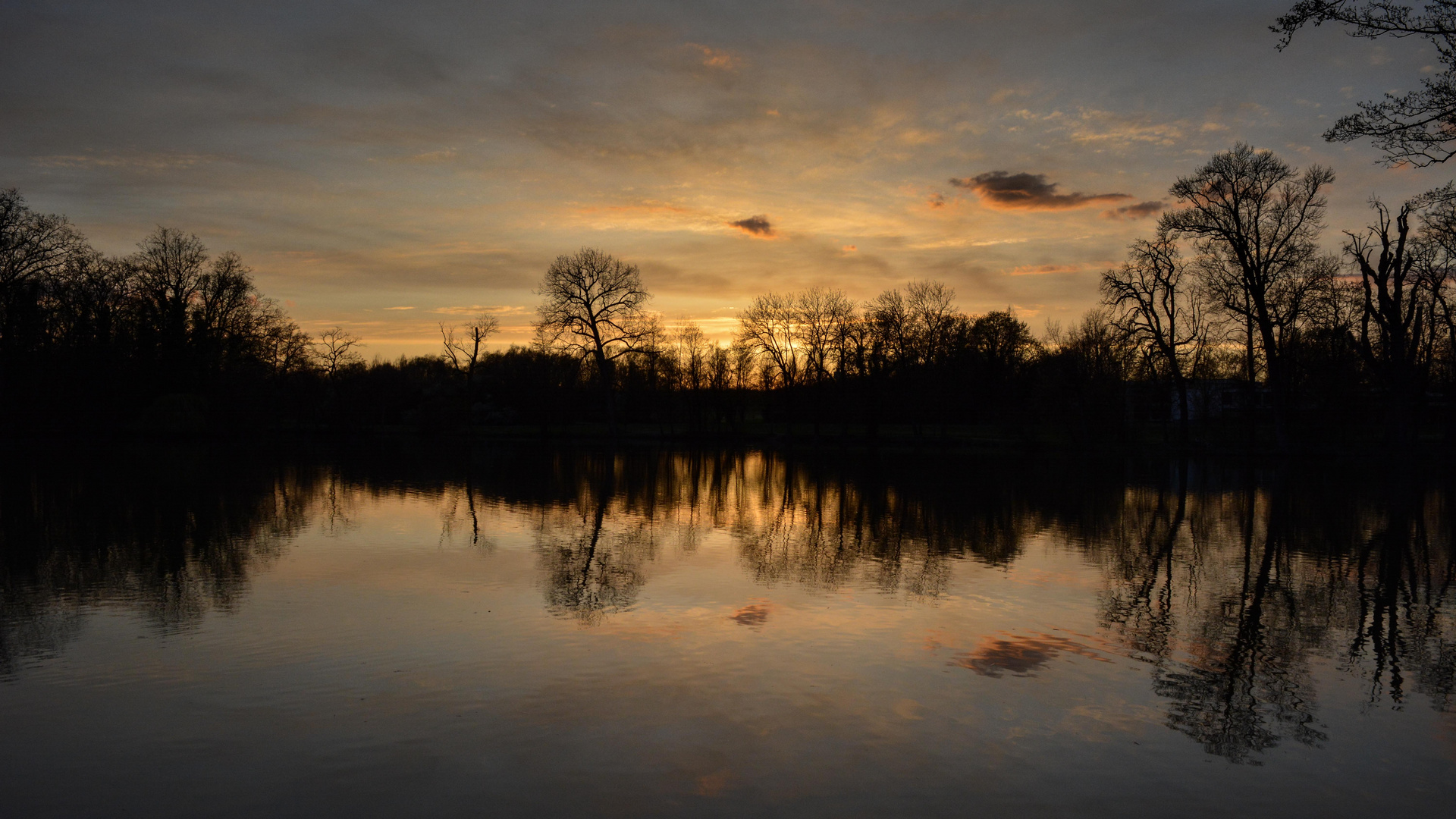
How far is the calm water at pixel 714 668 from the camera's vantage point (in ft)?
16.1

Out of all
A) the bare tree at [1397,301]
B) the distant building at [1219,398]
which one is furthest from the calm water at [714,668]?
the distant building at [1219,398]

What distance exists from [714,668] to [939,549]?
7393 millimetres

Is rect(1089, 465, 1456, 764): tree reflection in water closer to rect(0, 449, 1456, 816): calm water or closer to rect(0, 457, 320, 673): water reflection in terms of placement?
rect(0, 449, 1456, 816): calm water

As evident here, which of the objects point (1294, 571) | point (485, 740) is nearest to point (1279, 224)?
→ point (1294, 571)

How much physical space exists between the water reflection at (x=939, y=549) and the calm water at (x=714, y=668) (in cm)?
7

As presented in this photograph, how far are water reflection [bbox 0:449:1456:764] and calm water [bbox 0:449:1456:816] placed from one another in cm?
7

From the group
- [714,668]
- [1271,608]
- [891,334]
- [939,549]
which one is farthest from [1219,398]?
[714,668]

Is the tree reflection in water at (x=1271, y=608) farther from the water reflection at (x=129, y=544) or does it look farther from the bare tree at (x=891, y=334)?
the bare tree at (x=891, y=334)

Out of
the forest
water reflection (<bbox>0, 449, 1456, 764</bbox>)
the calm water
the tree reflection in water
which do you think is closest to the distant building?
the forest

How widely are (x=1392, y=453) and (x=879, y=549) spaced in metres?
33.3

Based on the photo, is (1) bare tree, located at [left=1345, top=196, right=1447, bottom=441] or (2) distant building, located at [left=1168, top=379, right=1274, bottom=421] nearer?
(1) bare tree, located at [left=1345, top=196, right=1447, bottom=441]

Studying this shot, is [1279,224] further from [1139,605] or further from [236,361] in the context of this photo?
[236,361]

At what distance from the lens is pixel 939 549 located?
13773 mm

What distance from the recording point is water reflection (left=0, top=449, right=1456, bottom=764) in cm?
766
